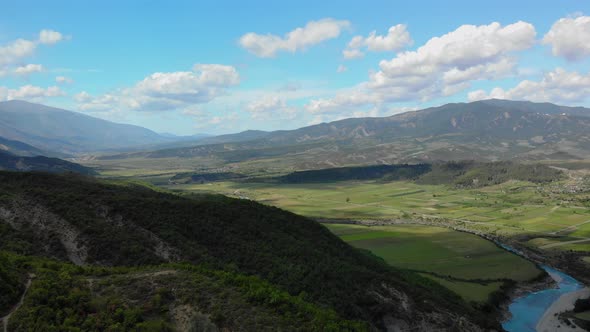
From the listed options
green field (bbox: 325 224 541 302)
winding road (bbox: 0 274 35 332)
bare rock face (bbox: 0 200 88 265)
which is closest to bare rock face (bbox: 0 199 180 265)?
bare rock face (bbox: 0 200 88 265)

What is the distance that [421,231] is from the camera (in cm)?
14375

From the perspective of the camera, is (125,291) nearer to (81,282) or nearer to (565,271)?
(81,282)

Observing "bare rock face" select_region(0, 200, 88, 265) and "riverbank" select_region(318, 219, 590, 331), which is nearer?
"bare rock face" select_region(0, 200, 88, 265)

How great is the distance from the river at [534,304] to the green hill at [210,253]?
13414 mm

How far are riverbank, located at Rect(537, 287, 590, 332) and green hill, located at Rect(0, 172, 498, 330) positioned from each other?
17978 millimetres

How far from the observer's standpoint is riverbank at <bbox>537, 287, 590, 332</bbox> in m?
74.8

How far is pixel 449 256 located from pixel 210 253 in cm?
7376

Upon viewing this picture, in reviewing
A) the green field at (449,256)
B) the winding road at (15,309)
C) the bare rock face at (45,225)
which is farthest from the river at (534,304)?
the winding road at (15,309)

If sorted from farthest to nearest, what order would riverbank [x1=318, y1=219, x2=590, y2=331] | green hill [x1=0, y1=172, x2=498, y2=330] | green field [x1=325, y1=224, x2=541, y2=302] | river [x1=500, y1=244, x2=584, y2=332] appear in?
1. green field [x1=325, y1=224, x2=541, y2=302]
2. riverbank [x1=318, y1=219, x2=590, y2=331]
3. river [x1=500, y1=244, x2=584, y2=332]
4. green hill [x1=0, y1=172, x2=498, y2=330]

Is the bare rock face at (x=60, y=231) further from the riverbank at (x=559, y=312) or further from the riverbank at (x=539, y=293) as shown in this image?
the riverbank at (x=559, y=312)

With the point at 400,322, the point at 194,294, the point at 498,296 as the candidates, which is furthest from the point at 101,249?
the point at 498,296

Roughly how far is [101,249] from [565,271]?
110778 mm

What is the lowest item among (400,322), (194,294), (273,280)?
(400,322)

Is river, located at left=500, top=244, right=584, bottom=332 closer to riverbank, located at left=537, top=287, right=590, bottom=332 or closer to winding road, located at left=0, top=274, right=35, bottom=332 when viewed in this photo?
riverbank, located at left=537, top=287, right=590, bottom=332
